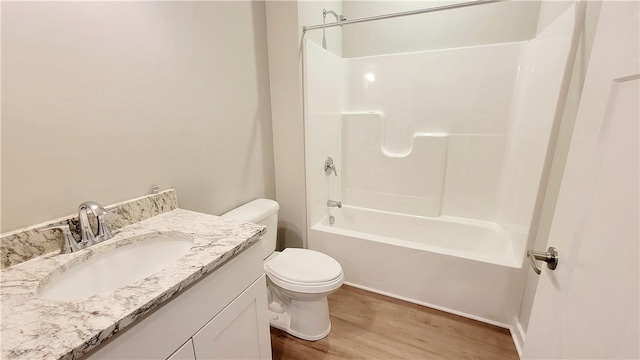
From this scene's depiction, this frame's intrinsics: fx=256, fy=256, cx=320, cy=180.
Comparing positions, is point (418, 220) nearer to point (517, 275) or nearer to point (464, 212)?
point (464, 212)

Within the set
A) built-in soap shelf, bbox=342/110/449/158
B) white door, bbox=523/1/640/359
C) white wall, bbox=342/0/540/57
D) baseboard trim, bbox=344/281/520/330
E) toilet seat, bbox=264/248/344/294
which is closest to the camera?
white door, bbox=523/1/640/359

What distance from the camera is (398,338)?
4.91ft

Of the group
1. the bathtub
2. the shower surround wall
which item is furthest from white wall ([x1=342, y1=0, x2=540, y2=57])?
the bathtub

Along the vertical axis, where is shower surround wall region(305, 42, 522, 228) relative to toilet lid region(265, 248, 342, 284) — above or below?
above

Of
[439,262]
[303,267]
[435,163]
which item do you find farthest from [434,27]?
[303,267]

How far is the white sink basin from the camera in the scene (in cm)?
76

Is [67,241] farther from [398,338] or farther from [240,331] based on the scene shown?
[398,338]

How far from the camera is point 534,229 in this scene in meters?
1.41

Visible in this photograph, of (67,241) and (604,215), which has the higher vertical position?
(604,215)

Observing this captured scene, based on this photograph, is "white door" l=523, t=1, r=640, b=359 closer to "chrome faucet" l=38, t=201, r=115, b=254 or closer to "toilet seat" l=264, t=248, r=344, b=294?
"toilet seat" l=264, t=248, r=344, b=294

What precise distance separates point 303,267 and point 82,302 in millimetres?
1012

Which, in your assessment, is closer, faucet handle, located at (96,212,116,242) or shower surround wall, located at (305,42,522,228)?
faucet handle, located at (96,212,116,242)

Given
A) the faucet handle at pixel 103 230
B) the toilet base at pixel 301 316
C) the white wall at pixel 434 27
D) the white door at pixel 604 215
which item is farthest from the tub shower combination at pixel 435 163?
the faucet handle at pixel 103 230

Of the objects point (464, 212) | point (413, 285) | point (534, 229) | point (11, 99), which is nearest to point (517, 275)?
point (534, 229)
